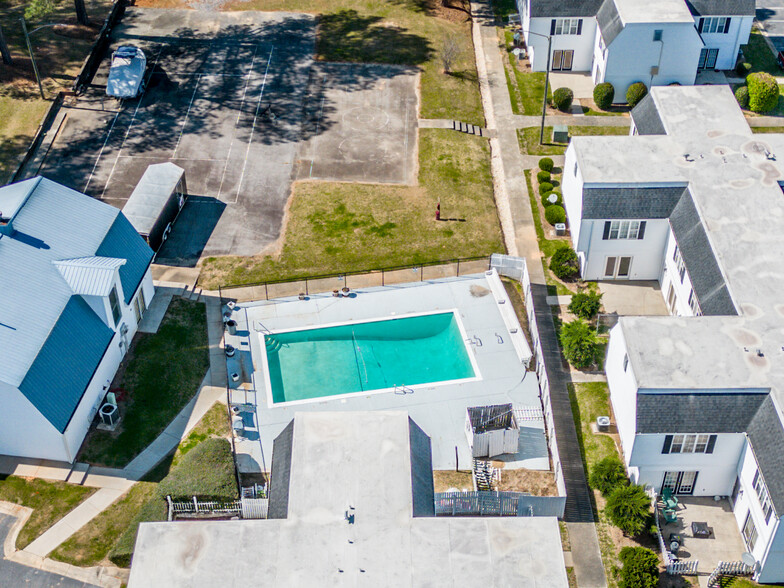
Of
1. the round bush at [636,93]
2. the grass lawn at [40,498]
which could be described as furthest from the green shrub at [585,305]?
the grass lawn at [40,498]

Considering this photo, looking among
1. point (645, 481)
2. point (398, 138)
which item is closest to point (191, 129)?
point (398, 138)

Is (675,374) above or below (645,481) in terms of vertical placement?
above

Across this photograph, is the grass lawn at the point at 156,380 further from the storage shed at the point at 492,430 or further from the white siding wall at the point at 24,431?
the storage shed at the point at 492,430

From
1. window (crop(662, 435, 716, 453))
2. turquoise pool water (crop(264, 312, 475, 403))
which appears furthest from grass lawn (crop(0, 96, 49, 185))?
window (crop(662, 435, 716, 453))

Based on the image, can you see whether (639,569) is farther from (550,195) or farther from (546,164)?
(546,164)

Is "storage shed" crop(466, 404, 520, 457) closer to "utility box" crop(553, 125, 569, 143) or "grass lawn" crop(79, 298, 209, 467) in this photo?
"grass lawn" crop(79, 298, 209, 467)

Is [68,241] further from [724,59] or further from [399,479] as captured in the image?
[724,59]
